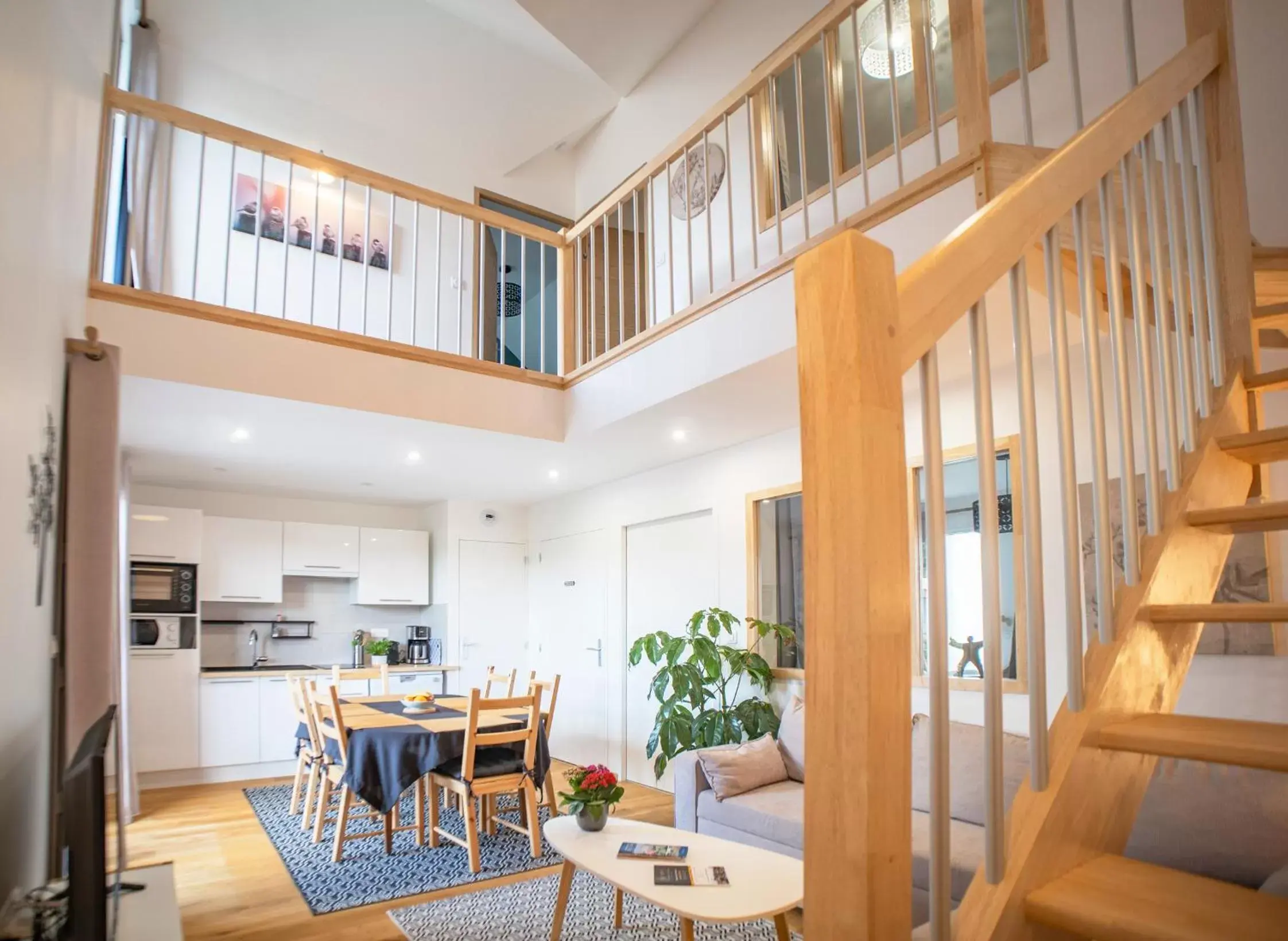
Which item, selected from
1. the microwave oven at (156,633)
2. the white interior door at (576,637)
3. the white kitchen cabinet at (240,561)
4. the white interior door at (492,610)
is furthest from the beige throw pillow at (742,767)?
the white kitchen cabinet at (240,561)

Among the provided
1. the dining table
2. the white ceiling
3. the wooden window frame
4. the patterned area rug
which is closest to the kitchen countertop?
the white ceiling

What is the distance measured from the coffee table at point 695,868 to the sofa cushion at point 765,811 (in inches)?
17.1

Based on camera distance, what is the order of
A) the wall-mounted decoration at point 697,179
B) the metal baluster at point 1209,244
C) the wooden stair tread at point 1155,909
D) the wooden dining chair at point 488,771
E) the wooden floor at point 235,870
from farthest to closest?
the wall-mounted decoration at point 697,179 < the wooden dining chair at point 488,771 < the wooden floor at point 235,870 < the metal baluster at point 1209,244 < the wooden stair tread at point 1155,909

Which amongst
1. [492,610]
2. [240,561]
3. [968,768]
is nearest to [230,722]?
[240,561]

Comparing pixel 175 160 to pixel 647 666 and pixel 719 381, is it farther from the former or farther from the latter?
pixel 647 666

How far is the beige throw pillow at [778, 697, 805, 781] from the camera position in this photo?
4238mm

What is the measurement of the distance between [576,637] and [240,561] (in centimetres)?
281

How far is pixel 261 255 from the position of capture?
593cm

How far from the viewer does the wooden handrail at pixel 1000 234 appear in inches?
38.3

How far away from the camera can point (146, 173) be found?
513cm

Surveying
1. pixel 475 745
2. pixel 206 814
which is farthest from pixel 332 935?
pixel 206 814

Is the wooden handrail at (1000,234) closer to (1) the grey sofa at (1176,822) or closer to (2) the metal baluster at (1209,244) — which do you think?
(2) the metal baluster at (1209,244)

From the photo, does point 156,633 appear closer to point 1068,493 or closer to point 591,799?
point 591,799

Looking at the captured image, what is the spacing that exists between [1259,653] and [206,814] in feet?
18.7
